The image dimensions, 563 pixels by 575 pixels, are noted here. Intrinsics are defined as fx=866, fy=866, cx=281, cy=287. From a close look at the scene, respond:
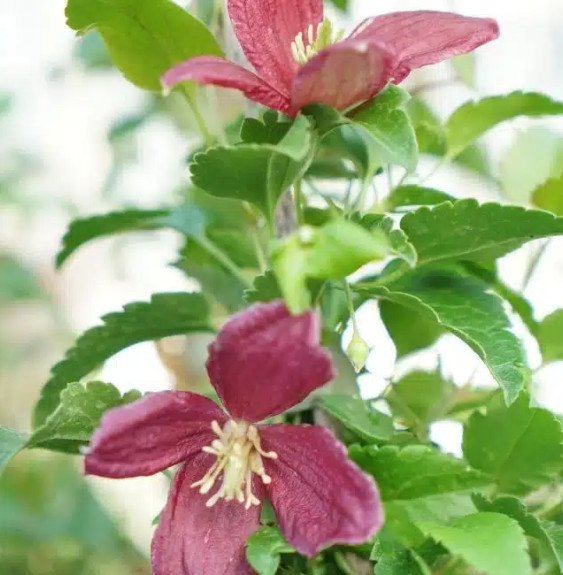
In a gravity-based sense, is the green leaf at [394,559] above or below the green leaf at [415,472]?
below

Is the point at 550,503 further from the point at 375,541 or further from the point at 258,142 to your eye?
the point at 258,142

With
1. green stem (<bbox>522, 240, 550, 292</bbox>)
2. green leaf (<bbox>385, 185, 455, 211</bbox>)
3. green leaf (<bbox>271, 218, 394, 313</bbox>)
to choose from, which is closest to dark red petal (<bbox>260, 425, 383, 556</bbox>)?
green leaf (<bbox>271, 218, 394, 313</bbox>)

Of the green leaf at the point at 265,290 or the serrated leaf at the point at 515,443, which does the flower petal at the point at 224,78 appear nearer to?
the green leaf at the point at 265,290

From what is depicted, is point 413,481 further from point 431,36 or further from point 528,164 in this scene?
point 528,164

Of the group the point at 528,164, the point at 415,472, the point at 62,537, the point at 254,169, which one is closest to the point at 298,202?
the point at 254,169

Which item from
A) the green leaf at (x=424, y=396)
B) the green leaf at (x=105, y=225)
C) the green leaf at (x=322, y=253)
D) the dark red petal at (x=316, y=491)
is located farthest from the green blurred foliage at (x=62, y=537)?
the green leaf at (x=322, y=253)

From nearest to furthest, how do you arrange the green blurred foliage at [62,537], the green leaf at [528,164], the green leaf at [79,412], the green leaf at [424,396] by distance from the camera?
1. the green leaf at [79,412]
2. the green leaf at [424,396]
3. the green leaf at [528,164]
4. the green blurred foliage at [62,537]

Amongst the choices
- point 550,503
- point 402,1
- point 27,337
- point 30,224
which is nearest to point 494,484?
point 550,503

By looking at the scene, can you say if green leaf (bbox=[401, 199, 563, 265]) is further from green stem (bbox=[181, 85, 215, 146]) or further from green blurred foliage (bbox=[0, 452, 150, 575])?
green blurred foliage (bbox=[0, 452, 150, 575])
